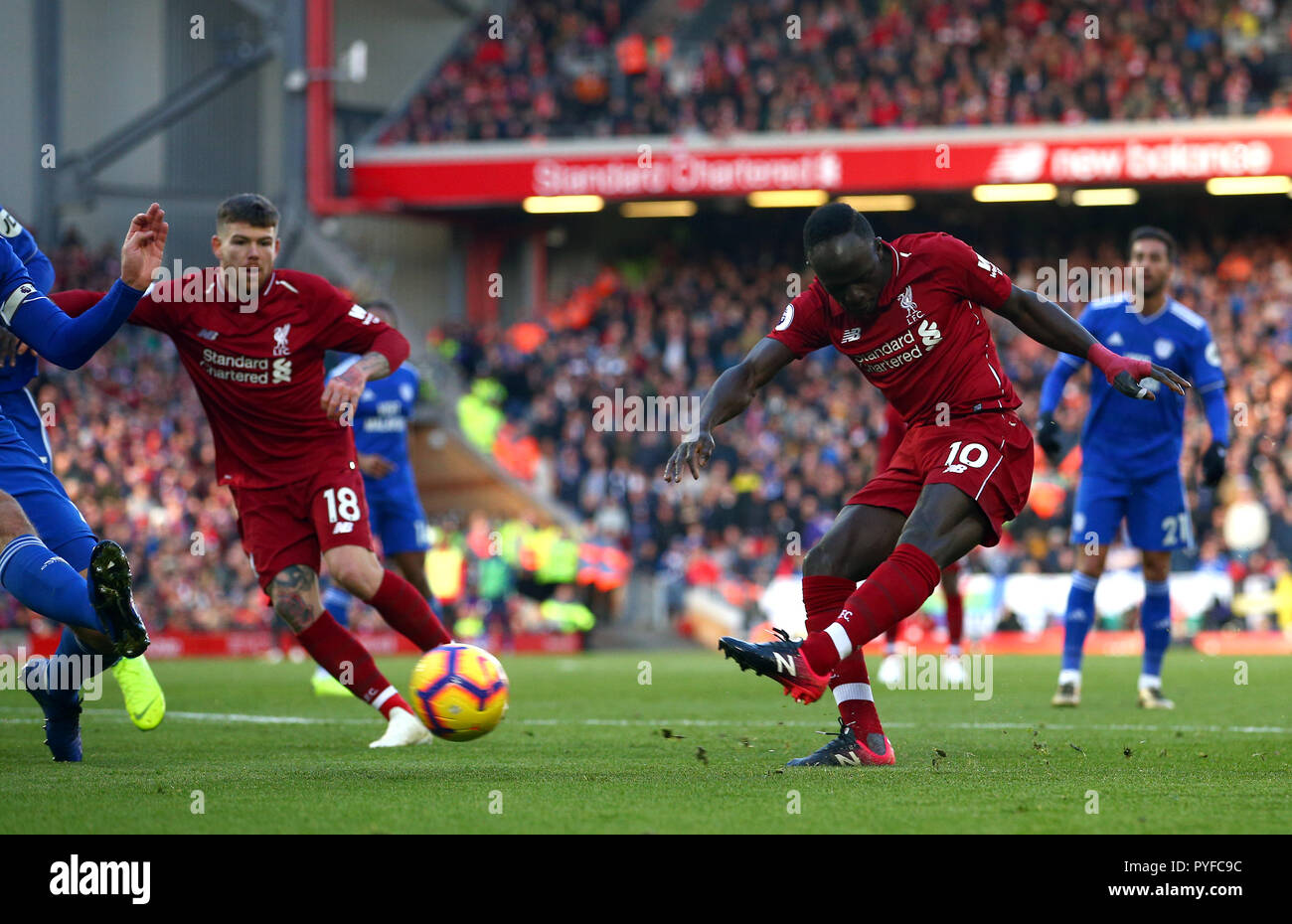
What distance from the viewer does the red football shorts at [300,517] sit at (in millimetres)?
7262

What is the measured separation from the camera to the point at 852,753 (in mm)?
6586

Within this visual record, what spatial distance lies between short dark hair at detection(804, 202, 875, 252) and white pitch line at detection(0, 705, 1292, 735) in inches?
123

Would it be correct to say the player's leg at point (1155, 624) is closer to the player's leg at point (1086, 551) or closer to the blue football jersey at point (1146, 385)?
the player's leg at point (1086, 551)

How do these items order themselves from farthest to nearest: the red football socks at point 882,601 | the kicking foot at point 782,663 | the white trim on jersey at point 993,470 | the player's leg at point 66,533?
the player's leg at point 66,533 < the white trim on jersey at point 993,470 < the red football socks at point 882,601 < the kicking foot at point 782,663

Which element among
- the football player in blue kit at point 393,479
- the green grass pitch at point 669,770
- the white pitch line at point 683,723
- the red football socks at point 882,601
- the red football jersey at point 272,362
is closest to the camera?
the green grass pitch at point 669,770

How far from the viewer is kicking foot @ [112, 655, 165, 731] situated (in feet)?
24.2

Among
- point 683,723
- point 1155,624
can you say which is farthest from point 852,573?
point 1155,624

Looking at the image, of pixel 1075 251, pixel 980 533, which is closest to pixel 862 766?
pixel 980 533

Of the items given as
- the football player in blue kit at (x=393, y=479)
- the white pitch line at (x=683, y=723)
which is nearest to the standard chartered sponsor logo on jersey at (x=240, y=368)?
the white pitch line at (x=683, y=723)

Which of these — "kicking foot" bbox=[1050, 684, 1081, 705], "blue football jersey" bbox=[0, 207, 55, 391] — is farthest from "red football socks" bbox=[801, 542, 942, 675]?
"kicking foot" bbox=[1050, 684, 1081, 705]

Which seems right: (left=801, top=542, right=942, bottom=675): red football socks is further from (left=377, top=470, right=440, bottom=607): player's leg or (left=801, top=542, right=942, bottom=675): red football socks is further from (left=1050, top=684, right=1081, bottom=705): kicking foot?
(left=377, top=470, right=440, bottom=607): player's leg

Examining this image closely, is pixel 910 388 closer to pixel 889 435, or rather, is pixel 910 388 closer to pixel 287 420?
pixel 287 420

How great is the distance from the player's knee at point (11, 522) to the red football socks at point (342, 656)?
136 cm
